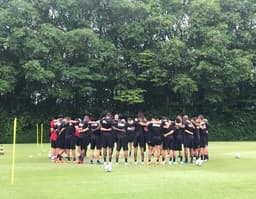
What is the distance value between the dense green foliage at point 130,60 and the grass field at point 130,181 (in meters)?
24.8

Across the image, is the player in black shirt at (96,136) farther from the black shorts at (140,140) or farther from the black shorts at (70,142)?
the black shorts at (140,140)

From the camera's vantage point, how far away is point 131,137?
74.5 ft

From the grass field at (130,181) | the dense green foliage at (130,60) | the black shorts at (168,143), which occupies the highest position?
the dense green foliage at (130,60)

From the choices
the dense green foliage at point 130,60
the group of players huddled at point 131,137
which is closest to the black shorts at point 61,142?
the group of players huddled at point 131,137

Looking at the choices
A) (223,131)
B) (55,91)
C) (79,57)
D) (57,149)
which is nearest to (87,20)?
(79,57)

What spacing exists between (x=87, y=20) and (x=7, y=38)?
7.98m

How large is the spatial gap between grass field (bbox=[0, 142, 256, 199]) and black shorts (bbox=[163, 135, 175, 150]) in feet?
4.82

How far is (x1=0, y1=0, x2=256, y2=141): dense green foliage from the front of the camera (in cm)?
4534

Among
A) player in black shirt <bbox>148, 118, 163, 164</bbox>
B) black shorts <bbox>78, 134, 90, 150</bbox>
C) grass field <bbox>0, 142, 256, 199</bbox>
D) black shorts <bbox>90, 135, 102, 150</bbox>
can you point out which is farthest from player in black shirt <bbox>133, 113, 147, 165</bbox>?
black shorts <bbox>78, 134, 90, 150</bbox>

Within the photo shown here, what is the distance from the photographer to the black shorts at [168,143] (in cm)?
2230

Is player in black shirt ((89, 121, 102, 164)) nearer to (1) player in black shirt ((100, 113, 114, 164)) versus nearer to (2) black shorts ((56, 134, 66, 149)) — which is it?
(1) player in black shirt ((100, 113, 114, 164))

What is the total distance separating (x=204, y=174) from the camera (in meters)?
17.8

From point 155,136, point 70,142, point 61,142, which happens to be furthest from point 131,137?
point 61,142

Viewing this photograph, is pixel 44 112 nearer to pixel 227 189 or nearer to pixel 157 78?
pixel 157 78
